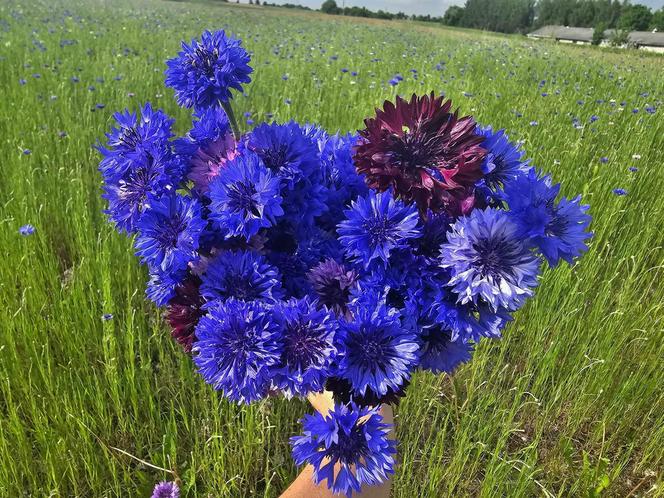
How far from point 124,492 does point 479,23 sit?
52.3 meters

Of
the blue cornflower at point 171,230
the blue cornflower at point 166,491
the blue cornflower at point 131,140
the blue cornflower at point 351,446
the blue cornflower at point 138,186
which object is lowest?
the blue cornflower at point 166,491

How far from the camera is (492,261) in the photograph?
417 mm

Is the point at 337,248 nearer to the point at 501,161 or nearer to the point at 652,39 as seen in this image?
the point at 501,161

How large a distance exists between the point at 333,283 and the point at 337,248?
0.13ft

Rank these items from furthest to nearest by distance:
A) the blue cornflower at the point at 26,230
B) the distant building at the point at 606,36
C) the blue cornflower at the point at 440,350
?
the distant building at the point at 606,36, the blue cornflower at the point at 26,230, the blue cornflower at the point at 440,350

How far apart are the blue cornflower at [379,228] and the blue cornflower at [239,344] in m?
0.11

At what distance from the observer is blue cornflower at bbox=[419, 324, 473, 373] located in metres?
0.51

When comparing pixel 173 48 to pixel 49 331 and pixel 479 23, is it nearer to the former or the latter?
pixel 49 331

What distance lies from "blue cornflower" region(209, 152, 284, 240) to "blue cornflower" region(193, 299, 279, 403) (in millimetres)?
78

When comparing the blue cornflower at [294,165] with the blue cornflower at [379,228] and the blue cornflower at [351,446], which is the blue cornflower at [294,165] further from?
the blue cornflower at [351,446]

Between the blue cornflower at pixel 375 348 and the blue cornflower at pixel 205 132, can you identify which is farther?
the blue cornflower at pixel 205 132

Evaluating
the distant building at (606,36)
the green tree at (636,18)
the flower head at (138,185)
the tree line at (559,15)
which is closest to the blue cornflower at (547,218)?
the flower head at (138,185)

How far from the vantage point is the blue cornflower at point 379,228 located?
0.45m

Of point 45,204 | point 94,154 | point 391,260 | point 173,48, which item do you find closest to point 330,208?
point 391,260
